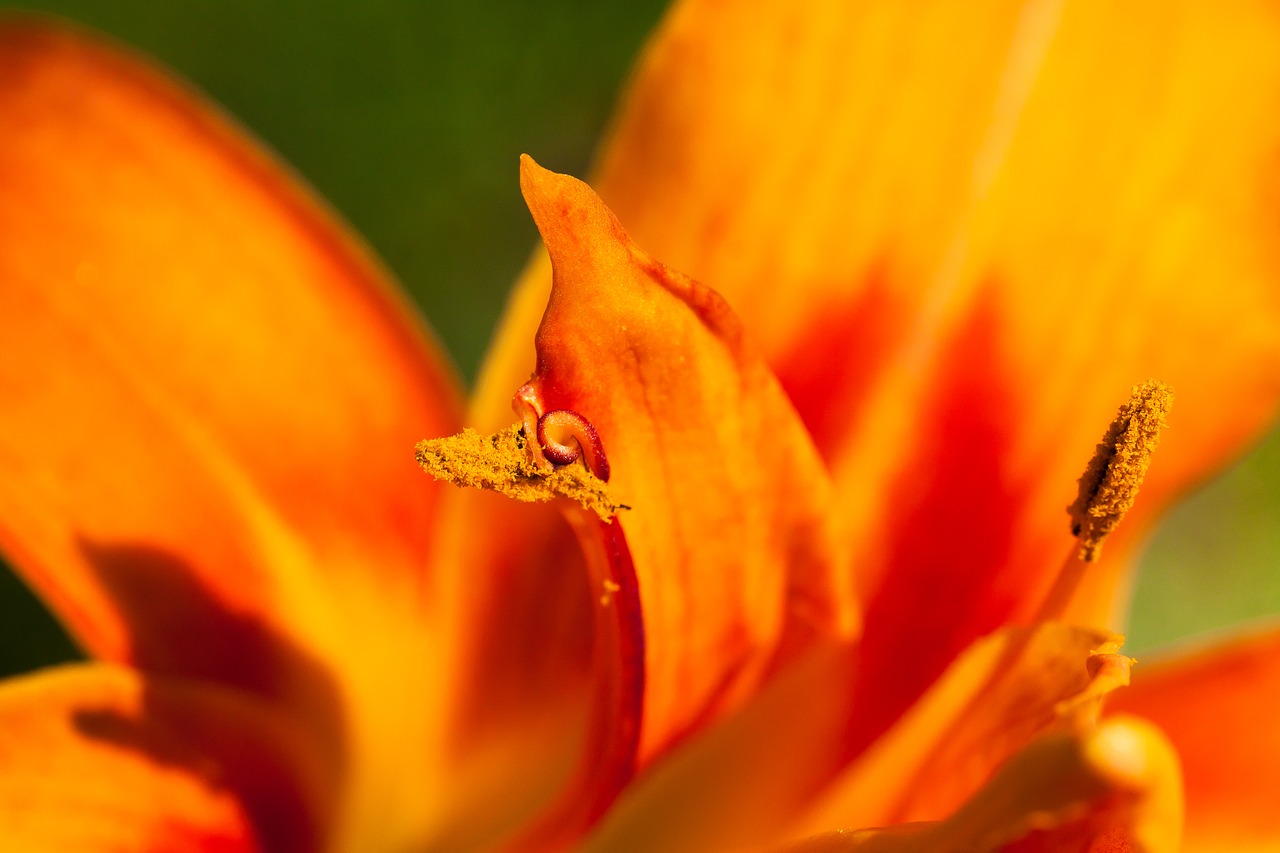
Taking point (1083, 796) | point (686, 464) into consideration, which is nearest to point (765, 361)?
point (686, 464)

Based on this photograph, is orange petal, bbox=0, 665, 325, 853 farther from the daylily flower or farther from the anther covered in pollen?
the anther covered in pollen

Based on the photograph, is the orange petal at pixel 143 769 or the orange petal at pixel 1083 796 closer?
the orange petal at pixel 1083 796

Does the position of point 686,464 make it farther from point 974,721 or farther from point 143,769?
point 143,769

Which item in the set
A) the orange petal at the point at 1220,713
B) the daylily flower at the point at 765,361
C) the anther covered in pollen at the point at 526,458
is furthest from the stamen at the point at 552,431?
the orange petal at the point at 1220,713

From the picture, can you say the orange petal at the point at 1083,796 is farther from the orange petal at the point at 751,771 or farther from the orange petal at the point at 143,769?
the orange petal at the point at 143,769

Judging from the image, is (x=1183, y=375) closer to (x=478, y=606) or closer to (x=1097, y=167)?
(x=1097, y=167)

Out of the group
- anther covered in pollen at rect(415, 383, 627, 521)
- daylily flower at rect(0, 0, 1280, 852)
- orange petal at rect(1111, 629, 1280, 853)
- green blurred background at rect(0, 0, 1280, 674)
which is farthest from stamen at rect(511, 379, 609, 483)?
green blurred background at rect(0, 0, 1280, 674)
